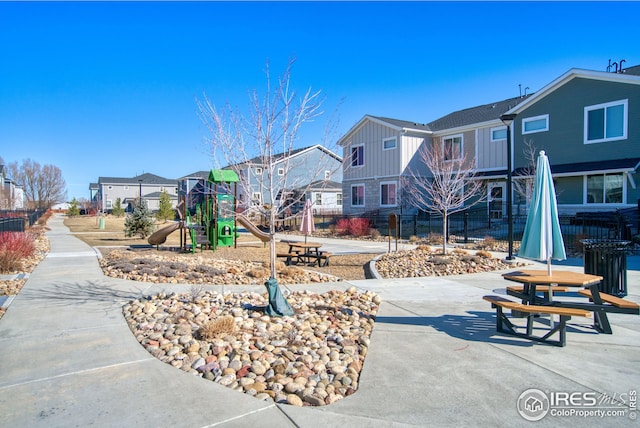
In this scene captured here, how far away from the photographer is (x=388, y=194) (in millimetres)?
28266

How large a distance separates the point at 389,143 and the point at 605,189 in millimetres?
12783

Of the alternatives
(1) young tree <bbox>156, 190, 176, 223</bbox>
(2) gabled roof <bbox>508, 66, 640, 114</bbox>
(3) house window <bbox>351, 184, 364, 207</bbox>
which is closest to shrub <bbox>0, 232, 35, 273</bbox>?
(3) house window <bbox>351, 184, 364, 207</bbox>

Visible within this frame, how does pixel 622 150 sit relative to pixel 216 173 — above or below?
above

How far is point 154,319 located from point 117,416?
272cm

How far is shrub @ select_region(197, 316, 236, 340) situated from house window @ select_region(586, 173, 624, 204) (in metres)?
21.2

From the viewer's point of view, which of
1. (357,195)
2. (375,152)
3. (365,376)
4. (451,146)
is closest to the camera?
(365,376)

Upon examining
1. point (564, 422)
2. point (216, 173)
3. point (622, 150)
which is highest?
point (622, 150)

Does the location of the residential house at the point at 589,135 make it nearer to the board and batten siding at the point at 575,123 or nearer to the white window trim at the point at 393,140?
the board and batten siding at the point at 575,123

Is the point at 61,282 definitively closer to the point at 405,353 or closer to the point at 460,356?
the point at 405,353

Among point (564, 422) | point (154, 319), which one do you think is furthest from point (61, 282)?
point (564, 422)

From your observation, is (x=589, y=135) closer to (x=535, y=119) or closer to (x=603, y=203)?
(x=535, y=119)

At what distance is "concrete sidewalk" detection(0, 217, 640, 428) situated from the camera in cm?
327

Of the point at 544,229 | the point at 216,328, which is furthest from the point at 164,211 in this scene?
the point at 544,229

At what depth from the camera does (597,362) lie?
14.5ft
